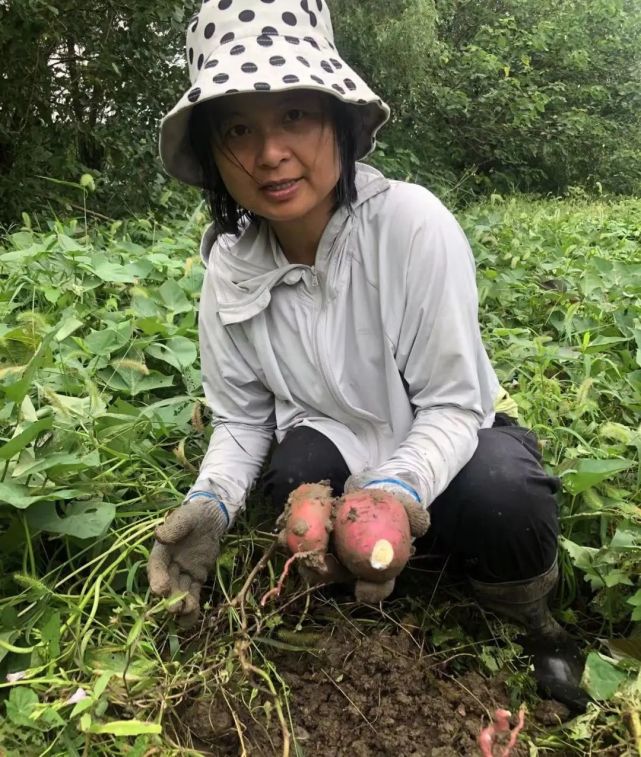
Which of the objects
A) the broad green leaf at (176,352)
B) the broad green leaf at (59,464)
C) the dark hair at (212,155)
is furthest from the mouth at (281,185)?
the broad green leaf at (176,352)

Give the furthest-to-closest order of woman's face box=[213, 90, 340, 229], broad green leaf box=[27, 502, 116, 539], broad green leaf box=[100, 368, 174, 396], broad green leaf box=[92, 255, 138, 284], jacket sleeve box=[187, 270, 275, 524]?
broad green leaf box=[92, 255, 138, 284], broad green leaf box=[100, 368, 174, 396], jacket sleeve box=[187, 270, 275, 524], broad green leaf box=[27, 502, 116, 539], woman's face box=[213, 90, 340, 229]

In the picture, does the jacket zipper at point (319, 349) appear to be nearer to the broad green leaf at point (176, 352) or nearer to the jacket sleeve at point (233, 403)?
the jacket sleeve at point (233, 403)

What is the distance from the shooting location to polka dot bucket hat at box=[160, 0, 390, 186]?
1.07m

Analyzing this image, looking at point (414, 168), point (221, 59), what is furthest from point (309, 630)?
point (414, 168)

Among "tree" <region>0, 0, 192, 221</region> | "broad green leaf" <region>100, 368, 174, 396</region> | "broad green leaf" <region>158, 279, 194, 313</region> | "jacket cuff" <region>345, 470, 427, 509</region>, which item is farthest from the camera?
"tree" <region>0, 0, 192, 221</region>

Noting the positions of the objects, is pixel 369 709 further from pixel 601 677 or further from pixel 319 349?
pixel 319 349

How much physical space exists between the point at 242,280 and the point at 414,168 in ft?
→ 20.4

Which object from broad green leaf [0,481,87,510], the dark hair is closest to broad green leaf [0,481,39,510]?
broad green leaf [0,481,87,510]

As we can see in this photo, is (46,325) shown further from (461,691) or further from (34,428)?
(461,691)

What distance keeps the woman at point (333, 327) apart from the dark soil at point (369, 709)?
0.58ft

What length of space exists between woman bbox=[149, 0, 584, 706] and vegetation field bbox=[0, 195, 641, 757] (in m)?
0.10

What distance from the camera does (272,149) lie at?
1122mm

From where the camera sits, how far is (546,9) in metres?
9.24

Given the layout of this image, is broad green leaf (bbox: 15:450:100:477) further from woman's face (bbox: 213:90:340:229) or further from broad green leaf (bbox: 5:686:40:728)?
woman's face (bbox: 213:90:340:229)
